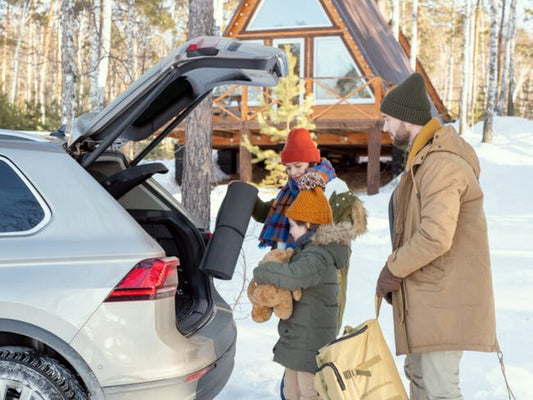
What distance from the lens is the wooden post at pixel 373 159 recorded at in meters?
15.8

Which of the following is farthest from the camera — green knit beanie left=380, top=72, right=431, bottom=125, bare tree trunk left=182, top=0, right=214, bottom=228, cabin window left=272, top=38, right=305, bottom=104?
cabin window left=272, top=38, right=305, bottom=104

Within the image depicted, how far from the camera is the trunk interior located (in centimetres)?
374

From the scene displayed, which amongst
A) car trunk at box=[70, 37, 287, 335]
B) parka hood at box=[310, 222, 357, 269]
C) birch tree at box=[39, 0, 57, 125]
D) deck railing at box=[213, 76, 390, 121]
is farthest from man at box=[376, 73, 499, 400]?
birch tree at box=[39, 0, 57, 125]

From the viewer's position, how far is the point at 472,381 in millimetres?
4438

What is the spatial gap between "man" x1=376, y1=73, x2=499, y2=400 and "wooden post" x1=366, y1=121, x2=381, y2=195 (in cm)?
1272

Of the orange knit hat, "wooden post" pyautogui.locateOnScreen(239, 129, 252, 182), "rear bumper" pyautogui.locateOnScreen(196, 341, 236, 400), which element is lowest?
"wooden post" pyautogui.locateOnScreen(239, 129, 252, 182)

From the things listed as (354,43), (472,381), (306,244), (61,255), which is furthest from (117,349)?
(354,43)

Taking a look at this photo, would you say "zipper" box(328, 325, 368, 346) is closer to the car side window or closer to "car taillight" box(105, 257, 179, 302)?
"car taillight" box(105, 257, 179, 302)

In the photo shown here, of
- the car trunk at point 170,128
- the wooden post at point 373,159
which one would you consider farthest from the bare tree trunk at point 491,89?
the car trunk at point 170,128

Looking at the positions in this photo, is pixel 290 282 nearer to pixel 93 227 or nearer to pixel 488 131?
pixel 93 227

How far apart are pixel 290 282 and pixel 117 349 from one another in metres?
0.99

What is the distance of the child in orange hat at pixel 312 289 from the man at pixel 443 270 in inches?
15.4

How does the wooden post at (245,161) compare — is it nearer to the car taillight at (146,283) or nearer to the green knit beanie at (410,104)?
the green knit beanie at (410,104)

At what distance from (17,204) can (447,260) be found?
2042mm
